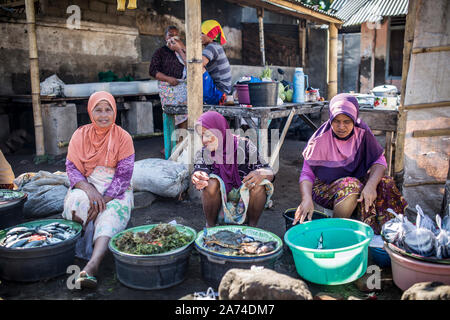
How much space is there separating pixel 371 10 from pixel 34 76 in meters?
9.28

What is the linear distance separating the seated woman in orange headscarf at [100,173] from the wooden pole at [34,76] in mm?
3732

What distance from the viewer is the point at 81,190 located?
3152 mm

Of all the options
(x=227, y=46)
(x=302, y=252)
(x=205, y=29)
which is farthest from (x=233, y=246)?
(x=227, y=46)

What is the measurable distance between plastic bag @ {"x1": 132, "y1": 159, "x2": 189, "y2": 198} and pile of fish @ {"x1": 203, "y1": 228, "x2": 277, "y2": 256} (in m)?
1.76

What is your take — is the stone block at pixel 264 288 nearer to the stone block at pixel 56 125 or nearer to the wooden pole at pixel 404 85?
the wooden pole at pixel 404 85

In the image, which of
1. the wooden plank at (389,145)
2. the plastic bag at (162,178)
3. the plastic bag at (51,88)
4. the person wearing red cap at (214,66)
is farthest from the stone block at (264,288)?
the plastic bag at (51,88)

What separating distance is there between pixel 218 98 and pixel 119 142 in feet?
7.91

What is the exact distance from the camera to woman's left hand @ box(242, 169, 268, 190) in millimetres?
3293

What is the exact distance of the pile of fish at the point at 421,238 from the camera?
242cm

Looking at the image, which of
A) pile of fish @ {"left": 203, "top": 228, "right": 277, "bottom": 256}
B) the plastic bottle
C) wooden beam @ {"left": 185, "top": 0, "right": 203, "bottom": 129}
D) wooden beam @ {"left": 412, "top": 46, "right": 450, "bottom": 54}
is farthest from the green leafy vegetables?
the plastic bottle

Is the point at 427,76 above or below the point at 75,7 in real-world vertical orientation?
below

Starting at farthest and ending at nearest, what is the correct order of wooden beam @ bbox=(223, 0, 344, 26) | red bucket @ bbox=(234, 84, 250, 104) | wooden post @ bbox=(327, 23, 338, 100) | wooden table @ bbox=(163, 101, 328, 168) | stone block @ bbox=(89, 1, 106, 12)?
stone block @ bbox=(89, 1, 106, 12), wooden post @ bbox=(327, 23, 338, 100), wooden beam @ bbox=(223, 0, 344, 26), red bucket @ bbox=(234, 84, 250, 104), wooden table @ bbox=(163, 101, 328, 168)

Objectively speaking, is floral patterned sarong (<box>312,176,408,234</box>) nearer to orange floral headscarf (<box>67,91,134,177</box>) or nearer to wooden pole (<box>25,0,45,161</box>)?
orange floral headscarf (<box>67,91,134,177</box>)
